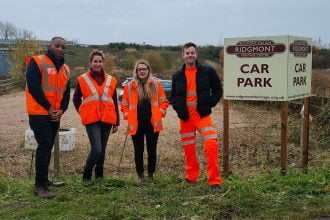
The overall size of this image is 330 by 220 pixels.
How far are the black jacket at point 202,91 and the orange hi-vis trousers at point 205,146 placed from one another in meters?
0.13

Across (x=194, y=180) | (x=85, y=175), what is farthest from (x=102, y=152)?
(x=194, y=180)

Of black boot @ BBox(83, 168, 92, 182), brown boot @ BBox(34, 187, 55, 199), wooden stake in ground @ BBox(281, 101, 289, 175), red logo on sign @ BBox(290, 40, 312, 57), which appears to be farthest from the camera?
wooden stake in ground @ BBox(281, 101, 289, 175)

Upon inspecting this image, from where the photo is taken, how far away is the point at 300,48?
6801 millimetres

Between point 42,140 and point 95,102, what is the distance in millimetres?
926

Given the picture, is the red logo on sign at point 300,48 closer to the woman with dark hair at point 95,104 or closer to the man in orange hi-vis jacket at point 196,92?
the man in orange hi-vis jacket at point 196,92

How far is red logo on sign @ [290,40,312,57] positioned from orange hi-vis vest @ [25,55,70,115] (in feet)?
10.6

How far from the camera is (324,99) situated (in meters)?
16.2

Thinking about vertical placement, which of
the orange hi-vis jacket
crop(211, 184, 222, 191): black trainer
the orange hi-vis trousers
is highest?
the orange hi-vis jacket

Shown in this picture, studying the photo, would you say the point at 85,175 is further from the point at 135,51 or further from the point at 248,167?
the point at 135,51

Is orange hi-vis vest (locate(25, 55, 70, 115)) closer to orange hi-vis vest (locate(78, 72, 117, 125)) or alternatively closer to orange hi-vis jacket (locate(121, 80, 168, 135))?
orange hi-vis vest (locate(78, 72, 117, 125))

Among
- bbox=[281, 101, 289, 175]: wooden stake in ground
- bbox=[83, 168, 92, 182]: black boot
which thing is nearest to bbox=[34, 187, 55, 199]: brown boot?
bbox=[83, 168, 92, 182]: black boot

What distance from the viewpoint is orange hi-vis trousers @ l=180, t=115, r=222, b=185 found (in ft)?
19.1

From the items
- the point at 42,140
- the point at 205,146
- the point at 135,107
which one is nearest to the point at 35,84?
the point at 42,140

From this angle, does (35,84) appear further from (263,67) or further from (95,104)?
(263,67)
